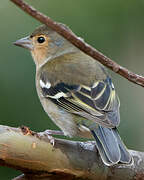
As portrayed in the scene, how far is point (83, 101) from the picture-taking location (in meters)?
3.37

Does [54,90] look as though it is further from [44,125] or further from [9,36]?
[9,36]

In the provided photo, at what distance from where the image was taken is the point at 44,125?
4.60 metres

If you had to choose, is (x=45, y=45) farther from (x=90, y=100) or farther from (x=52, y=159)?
(x=52, y=159)

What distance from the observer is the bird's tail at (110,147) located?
2840mm

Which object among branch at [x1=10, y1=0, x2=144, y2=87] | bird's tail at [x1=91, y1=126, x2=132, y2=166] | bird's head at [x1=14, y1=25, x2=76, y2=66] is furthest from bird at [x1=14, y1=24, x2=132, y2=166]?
branch at [x1=10, y1=0, x2=144, y2=87]

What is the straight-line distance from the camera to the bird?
3.08 metres

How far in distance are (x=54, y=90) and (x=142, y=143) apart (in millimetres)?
1494

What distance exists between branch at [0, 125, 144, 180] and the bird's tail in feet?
0.17

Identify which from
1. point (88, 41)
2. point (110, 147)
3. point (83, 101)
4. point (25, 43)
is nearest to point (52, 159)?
point (110, 147)

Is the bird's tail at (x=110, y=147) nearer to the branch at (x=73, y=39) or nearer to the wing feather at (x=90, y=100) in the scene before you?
the wing feather at (x=90, y=100)

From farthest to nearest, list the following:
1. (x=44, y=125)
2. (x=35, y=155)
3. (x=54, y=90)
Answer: (x=44, y=125)
(x=54, y=90)
(x=35, y=155)

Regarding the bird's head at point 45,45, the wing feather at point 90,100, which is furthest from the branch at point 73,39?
the bird's head at point 45,45

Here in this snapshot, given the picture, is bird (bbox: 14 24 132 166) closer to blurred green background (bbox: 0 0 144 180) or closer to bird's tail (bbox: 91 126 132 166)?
bird's tail (bbox: 91 126 132 166)

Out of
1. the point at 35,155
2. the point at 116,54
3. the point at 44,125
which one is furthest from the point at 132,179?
the point at 116,54
